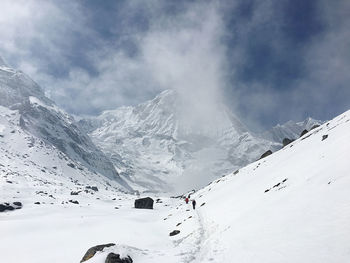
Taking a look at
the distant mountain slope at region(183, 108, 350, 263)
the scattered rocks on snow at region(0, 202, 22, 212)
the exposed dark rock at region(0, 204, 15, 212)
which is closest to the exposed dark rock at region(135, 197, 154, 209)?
the scattered rocks on snow at region(0, 202, 22, 212)

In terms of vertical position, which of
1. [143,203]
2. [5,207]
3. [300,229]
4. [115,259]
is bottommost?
[300,229]

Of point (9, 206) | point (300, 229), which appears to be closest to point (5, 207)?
point (9, 206)

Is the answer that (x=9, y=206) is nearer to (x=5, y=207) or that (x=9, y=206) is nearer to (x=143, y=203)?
(x=5, y=207)

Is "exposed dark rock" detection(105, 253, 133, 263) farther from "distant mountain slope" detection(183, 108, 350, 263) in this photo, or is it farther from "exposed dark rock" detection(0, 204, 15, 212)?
"exposed dark rock" detection(0, 204, 15, 212)

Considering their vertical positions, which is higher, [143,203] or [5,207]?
[5,207]

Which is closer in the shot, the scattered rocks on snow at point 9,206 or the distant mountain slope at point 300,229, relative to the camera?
the distant mountain slope at point 300,229

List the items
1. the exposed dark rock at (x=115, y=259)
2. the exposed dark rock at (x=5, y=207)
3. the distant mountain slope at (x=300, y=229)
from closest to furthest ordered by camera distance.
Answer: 1. the distant mountain slope at (x=300, y=229)
2. the exposed dark rock at (x=115, y=259)
3. the exposed dark rock at (x=5, y=207)

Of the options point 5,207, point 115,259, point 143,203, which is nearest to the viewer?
point 115,259

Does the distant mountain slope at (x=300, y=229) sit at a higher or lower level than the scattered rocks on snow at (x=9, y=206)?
lower

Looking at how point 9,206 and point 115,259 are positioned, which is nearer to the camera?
point 115,259


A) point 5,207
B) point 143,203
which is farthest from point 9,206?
point 143,203

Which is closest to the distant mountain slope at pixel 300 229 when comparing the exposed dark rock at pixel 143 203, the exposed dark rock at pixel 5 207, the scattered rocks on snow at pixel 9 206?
the exposed dark rock at pixel 143 203

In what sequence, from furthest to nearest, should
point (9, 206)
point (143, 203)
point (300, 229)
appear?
point (143, 203)
point (9, 206)
point (300, 229)

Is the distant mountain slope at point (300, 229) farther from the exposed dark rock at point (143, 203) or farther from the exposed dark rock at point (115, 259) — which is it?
the exposed dark rock at point (143, 203)
